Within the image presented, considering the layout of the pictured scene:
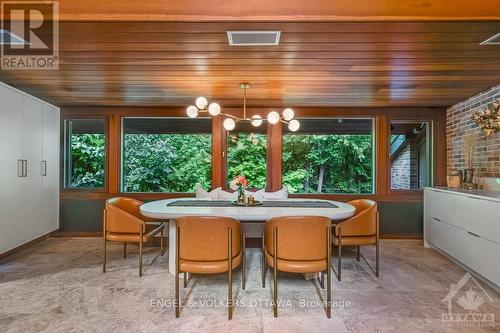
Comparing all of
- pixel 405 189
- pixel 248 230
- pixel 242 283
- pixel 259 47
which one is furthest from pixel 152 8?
pixel 405 189

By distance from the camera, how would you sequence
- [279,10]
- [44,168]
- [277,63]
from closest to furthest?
[279,10], [277,63], [44,168]

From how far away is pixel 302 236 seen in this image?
7.07 ft

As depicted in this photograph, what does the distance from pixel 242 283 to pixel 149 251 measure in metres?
1.75

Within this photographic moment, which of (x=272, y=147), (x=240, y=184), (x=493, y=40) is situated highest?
(x=493, y=40)

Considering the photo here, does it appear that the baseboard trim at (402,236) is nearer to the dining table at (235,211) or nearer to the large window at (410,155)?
the large window at (410,155)

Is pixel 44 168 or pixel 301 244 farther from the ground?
pixel 44 168

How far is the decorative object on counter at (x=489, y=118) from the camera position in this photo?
3223 millimetres

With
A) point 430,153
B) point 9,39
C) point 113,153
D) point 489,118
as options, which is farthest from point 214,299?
Answer: point 430,153

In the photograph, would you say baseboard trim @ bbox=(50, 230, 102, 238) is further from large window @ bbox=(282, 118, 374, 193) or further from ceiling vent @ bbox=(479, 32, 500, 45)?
ceiling vent @ bbox=(479, 32, 500, 45)

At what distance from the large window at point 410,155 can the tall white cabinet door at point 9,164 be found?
5.41m

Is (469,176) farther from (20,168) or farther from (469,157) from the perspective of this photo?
(20,168)

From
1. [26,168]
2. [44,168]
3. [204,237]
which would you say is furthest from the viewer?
[44,168]

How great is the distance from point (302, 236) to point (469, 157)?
3.25 metres

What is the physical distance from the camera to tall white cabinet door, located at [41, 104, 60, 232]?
4.12m
